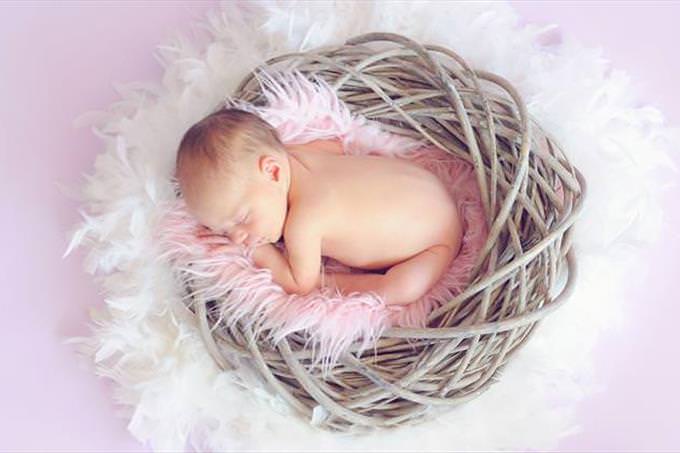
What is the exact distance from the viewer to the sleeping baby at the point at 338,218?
127 centimetres

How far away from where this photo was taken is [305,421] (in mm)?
1334

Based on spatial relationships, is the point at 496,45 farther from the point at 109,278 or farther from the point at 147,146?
the point at 109,278

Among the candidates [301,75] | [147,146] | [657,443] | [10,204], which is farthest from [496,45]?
[10,204]

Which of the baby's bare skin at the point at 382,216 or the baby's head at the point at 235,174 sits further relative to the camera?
the baby's bare skin at the point at 382,216

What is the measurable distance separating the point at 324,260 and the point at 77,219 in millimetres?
390

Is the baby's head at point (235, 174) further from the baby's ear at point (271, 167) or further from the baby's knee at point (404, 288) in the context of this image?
the baby's knee at point (404, 288)

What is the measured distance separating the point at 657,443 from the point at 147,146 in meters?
0.84

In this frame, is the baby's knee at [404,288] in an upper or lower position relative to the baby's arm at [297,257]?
lower

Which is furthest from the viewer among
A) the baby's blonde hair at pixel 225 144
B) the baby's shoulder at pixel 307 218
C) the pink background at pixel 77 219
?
the pink background at pixel 77 219

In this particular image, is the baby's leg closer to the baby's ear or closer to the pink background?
the baby's ear

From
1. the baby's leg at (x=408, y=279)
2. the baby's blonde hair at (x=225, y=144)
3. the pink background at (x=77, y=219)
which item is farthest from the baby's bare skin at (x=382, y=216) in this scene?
the pink background at (x=77, y=219)

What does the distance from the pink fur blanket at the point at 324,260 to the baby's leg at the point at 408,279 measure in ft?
0.04

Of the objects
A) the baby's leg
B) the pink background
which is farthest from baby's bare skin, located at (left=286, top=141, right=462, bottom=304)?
the pink background

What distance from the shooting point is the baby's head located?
122 cm
